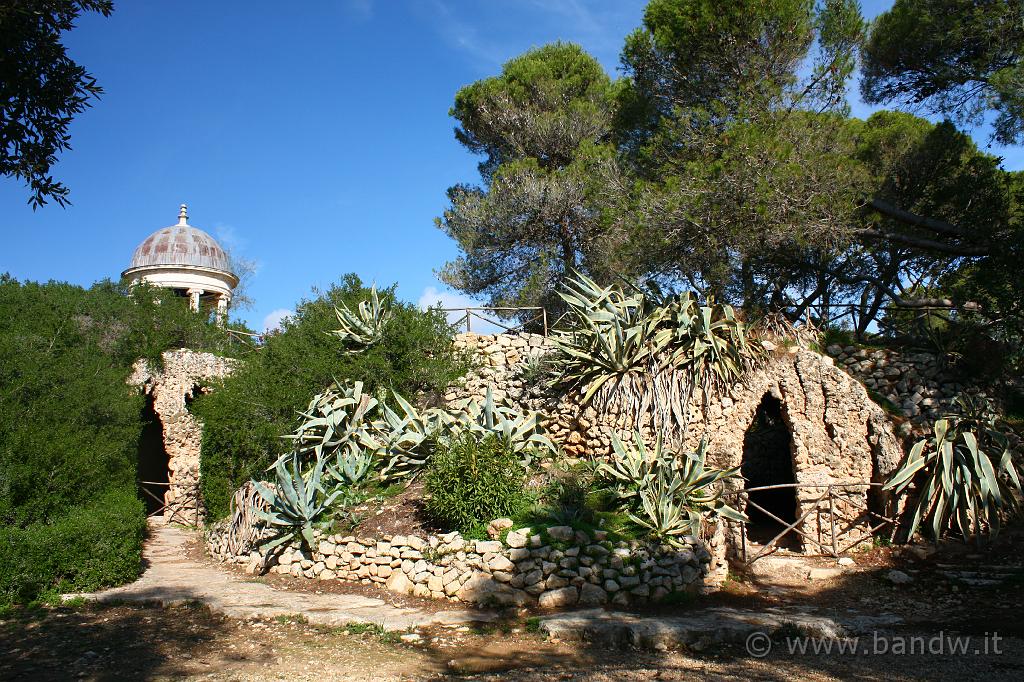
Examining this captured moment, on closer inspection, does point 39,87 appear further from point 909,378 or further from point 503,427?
point 909,378

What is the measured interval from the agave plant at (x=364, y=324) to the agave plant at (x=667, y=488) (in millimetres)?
5770

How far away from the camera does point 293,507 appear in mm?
10016

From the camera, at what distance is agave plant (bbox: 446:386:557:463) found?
35.3 ft

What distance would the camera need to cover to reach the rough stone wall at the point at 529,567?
8656 mm

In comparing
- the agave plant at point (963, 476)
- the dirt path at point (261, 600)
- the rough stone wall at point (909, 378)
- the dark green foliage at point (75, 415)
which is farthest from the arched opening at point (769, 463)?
the dark green foliage at point (75, 415)

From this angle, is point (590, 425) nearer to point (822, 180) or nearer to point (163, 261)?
point (822, 180)

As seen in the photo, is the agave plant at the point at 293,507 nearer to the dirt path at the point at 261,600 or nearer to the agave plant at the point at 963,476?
the dirt path at the point at 261,600

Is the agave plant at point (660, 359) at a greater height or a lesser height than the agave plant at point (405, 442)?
greater

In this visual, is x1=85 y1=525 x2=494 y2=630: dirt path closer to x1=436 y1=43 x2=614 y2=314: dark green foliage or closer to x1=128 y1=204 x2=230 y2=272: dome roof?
x1=436 y1=43 x2=614 y2=314: dark green foliage

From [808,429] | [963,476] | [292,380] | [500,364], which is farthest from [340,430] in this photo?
[963,476]

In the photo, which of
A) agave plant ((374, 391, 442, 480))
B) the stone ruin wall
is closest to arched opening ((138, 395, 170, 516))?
agave plant ((374, 391, 442, 480))

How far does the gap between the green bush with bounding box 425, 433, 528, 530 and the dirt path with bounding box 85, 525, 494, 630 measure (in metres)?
1.42

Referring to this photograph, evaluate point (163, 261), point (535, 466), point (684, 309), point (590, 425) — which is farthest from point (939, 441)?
point (163, 261)

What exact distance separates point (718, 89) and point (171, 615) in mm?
12994
